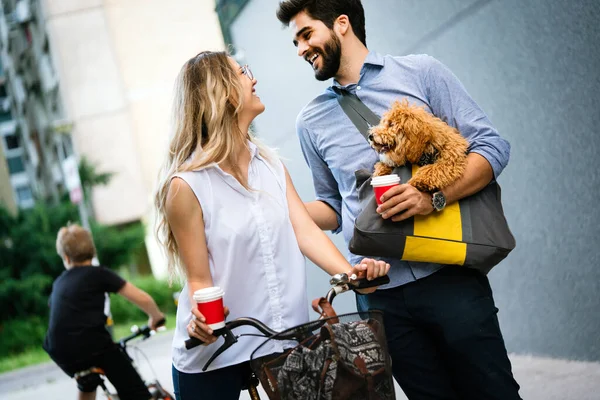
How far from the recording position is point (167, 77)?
28000 mm

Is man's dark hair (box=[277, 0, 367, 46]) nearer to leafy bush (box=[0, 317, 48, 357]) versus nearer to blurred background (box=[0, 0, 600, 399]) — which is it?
blurred background (box=[0, 0, 600, 399])

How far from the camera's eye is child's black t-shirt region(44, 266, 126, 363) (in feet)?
16.3

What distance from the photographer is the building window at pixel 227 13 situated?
7.77m

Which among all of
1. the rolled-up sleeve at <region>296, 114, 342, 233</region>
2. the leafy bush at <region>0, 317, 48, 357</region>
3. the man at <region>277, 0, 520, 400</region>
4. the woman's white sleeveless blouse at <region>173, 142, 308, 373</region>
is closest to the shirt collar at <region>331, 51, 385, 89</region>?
the man at <region>277, 0, 520, 400</region>

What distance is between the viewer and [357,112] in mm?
2668

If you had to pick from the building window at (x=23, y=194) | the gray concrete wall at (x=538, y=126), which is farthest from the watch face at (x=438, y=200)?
the building window at (x=23, y=194)

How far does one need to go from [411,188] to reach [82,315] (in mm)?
3495

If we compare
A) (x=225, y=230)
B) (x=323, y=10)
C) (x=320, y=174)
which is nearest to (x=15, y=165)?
(x=320, y=174)

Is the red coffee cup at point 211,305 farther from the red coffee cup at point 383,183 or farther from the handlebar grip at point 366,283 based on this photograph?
the red coffee cup at point 383,183

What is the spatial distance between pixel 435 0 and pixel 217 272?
303 cm

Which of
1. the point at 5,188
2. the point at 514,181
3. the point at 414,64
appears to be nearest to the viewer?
the point at 414,64

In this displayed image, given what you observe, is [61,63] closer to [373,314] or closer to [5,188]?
[5,188]

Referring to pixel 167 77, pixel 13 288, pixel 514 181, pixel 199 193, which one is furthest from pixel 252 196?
pixel 167 77

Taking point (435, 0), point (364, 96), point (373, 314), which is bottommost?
point (373, 314)
